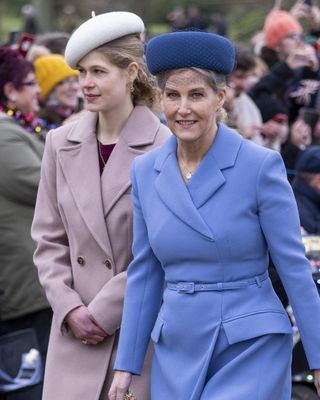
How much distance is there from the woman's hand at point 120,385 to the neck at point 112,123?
3.52ft

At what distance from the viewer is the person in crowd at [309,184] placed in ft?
25.6

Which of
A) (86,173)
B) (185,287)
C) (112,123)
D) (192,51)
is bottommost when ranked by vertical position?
(185,287)

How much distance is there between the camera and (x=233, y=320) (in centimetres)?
451

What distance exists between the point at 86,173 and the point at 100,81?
1.31 ft

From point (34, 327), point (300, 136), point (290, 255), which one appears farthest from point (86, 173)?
point (300, 136)

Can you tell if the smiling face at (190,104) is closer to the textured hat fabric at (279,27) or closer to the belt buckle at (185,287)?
the belt buckle at (185,287)

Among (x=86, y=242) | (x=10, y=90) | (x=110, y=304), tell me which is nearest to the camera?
(x=110, y=304)

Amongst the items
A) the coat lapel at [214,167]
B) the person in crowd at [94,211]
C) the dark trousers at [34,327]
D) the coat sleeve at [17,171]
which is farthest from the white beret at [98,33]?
the dark trousers at [34,327]

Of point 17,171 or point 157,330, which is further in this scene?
point 17,171

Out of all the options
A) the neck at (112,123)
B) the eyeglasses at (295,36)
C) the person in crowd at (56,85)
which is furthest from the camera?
the eyeglasses at (295,36)

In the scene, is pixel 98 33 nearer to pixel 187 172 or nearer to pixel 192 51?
pixel 192 51

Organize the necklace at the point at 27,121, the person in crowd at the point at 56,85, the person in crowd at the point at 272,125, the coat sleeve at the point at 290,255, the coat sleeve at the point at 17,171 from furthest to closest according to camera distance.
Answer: the person in crowd at the point at 272,125, the person in crowd at the point at 56,85, the necklace at the point at 27,121, the coat sleeve at the point at 17,171, the coat sleeve at the point at 290,255

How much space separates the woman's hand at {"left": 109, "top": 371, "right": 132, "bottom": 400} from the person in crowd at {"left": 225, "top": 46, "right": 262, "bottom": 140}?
4747 millimetres

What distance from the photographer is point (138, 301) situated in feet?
15.7
